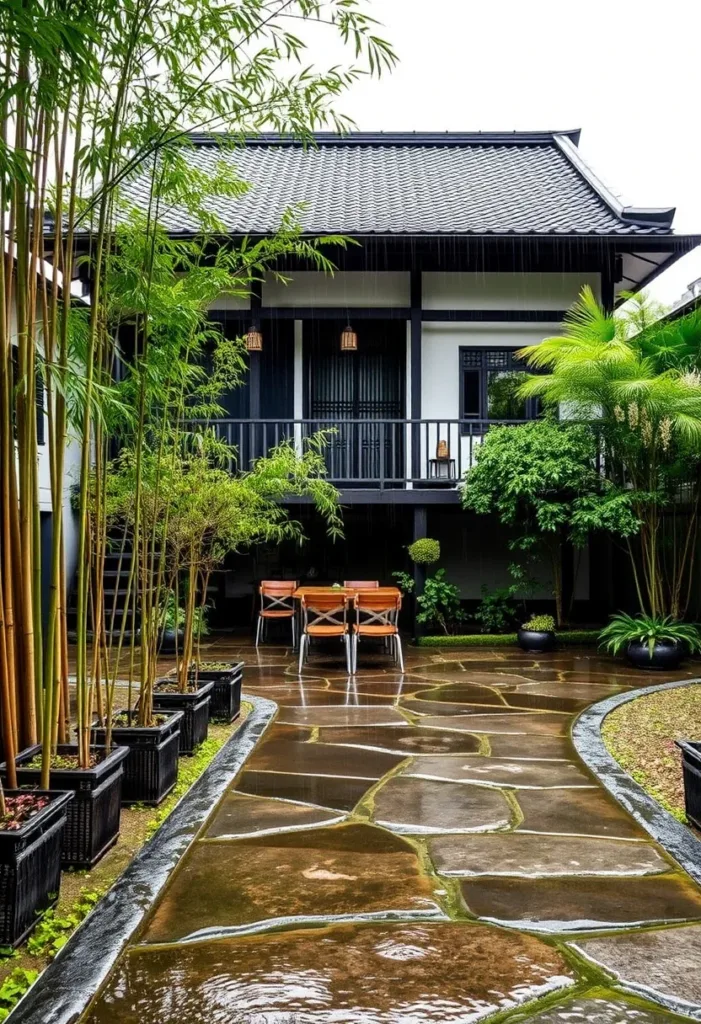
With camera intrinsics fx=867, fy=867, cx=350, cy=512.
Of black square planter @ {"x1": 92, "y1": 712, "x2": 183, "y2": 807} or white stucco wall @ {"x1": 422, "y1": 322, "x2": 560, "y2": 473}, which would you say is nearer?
black square planter @ {"x1": 92, "y1": 712, "x2": 183, "y2": 807}

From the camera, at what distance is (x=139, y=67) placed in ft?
11.4

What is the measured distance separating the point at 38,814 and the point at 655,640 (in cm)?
733

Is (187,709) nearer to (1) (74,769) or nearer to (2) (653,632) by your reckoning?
(1) (74,769)

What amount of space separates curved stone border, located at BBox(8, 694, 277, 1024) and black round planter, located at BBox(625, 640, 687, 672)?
5.48 metres

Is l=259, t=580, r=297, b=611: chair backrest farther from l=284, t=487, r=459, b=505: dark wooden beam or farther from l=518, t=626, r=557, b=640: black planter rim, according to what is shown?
l=518, t=626, r=557, b=640: black planter rim

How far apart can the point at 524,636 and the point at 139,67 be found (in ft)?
26.2

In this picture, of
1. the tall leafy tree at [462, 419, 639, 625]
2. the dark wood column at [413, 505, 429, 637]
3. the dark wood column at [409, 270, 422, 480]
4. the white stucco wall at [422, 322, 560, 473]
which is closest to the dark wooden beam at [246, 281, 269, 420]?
the dark wood column at [409, 270, 422, 480]

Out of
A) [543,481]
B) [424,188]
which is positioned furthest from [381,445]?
[424,188]

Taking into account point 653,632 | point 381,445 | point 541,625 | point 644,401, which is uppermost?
point 644,401

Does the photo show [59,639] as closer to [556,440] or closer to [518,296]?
[556,440]

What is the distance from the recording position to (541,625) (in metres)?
10.1

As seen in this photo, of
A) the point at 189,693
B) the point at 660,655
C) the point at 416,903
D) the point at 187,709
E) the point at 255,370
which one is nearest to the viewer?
the point at 416,903

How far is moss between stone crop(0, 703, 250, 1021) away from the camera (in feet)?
8.24

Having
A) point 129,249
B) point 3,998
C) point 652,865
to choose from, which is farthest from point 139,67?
point 652,865
